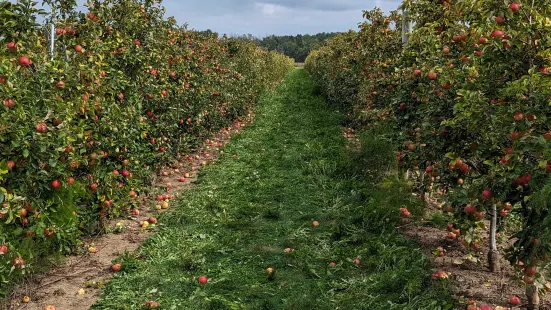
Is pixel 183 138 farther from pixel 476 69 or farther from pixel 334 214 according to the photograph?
pixel 476 69

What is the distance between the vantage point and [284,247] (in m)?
5.47

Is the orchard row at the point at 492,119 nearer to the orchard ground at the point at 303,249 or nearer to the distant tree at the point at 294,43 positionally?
the orchard ground at the point at 303,249

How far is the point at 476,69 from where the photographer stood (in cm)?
404

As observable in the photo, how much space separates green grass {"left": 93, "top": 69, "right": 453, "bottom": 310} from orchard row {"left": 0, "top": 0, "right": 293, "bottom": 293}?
857mm

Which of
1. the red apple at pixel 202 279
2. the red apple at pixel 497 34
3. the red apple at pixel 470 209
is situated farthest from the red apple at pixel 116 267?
the red apple at pixel 497 34

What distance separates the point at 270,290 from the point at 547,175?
274cm

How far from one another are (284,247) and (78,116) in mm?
2878

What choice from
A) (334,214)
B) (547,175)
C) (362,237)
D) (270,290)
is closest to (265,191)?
(334,214)

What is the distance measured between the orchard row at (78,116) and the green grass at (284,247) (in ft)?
2.81

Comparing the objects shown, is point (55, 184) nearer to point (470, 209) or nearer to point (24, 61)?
point (24, 61)

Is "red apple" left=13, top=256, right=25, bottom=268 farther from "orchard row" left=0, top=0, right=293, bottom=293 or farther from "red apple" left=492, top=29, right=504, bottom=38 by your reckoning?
"red apple" left=492, top=29, right=504, bottom=38

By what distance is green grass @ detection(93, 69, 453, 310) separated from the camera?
422 centimetres

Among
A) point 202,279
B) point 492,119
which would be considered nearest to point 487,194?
point 492,119

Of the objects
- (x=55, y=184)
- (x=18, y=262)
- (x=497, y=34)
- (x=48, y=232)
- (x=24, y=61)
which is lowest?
(x=18, y=262)
